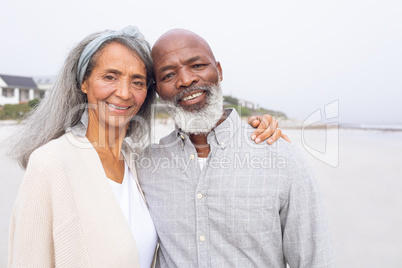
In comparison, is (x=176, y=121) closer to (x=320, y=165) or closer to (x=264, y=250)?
(x=264, y=250)

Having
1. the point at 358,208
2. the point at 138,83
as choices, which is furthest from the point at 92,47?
the point at 358,208

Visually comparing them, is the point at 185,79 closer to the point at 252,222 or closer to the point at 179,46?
the point at 179,46

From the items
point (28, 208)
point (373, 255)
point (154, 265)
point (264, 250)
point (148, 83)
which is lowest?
point (373, 255)

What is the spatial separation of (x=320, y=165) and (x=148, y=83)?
1051cm

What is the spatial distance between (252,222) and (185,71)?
1246 millimetres

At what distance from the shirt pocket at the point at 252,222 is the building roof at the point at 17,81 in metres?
42.0

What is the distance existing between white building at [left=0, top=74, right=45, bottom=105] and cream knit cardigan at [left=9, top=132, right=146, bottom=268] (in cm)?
3844

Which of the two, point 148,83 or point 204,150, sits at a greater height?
point 148,83

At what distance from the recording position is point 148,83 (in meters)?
2.74

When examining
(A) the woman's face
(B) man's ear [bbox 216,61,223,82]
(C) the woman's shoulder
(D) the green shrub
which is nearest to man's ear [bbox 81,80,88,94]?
(A) the woman's face

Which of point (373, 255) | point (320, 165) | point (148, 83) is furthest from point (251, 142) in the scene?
point (320, 165)

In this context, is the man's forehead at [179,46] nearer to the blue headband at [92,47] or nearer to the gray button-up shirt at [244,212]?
the blue headband at [92,47]

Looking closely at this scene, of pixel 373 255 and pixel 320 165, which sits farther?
pixel 320 165

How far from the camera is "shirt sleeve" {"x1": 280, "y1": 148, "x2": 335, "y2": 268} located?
6.66 ft
